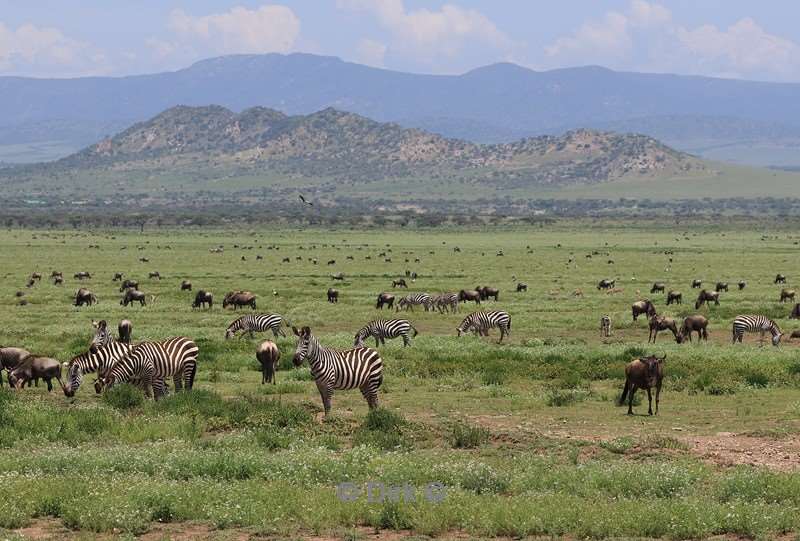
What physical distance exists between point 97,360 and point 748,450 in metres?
13.3

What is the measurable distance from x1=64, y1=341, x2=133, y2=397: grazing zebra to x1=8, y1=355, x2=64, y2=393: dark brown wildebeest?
0.87 metres

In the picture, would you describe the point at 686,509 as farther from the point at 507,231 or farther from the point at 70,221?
the point at 70,221

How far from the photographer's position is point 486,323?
38062mm

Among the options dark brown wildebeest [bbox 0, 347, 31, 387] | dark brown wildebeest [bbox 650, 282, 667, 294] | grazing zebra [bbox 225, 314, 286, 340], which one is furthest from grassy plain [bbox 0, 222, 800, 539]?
dark brown wildebeest [bbox 650, 282, 667, 294]

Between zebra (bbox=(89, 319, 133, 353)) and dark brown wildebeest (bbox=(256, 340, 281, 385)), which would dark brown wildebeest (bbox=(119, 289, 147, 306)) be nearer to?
zebra (bbox=(89, 319, 133, 353))

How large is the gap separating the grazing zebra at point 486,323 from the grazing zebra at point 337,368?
1652cm

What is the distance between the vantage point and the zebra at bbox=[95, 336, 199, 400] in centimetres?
2162

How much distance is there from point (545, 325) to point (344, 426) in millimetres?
23579

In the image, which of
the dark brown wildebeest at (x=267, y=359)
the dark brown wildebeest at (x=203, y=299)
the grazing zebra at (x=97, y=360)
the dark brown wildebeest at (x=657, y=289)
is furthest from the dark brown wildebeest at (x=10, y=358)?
the dark brown wildebeest at (x=657, y=289)

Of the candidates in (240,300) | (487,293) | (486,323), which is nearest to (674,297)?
(487,293)

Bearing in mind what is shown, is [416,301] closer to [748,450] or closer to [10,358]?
[10,358]

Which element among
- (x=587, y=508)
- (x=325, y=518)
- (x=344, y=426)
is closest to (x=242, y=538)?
(x=325, y=518)

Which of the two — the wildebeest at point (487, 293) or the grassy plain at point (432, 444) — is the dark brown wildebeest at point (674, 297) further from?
the wildebeest at point (487, 293)

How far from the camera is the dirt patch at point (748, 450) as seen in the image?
659 inches
